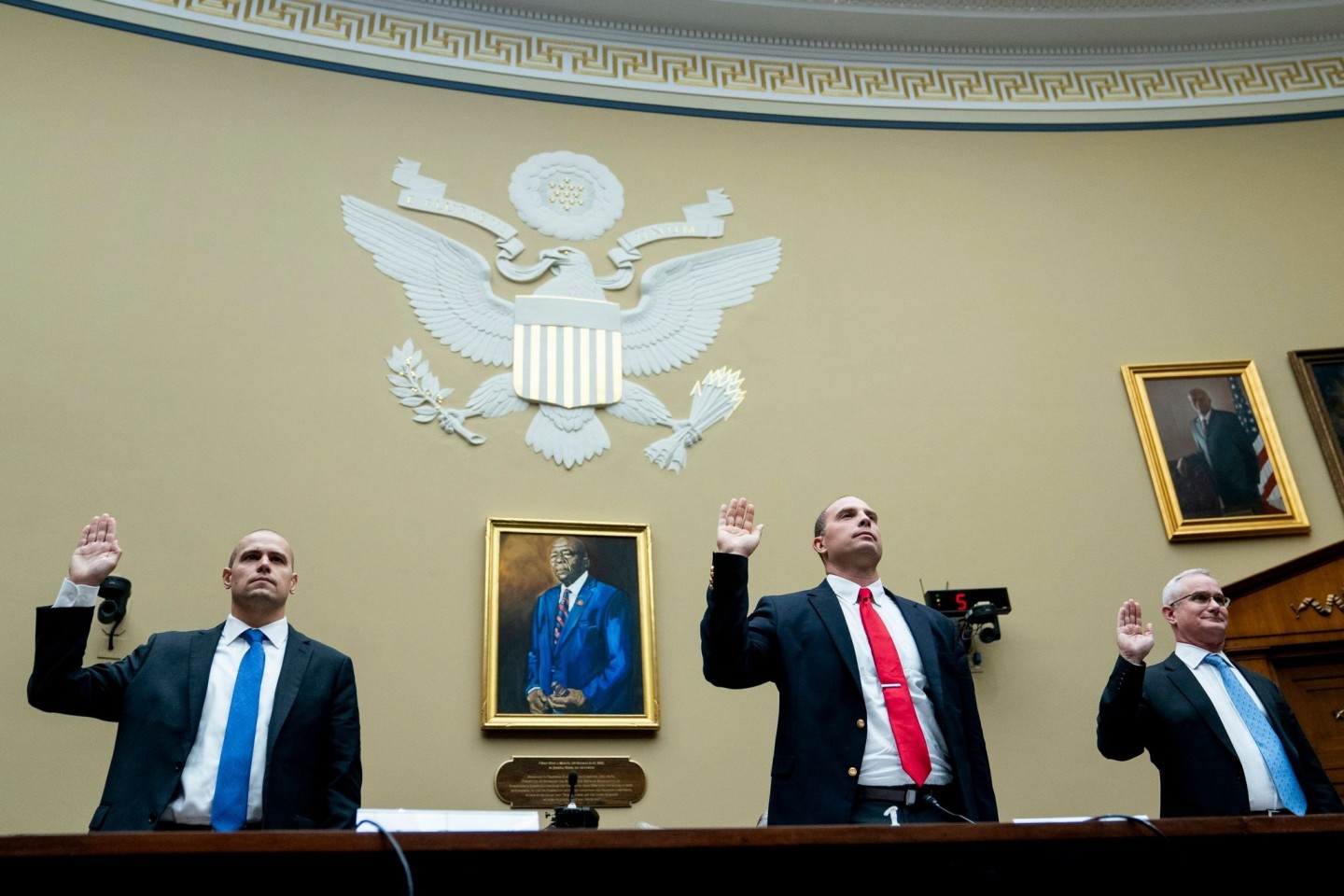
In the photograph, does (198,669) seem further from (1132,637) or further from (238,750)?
(1132,637)

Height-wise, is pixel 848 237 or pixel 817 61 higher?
pixel 817 61

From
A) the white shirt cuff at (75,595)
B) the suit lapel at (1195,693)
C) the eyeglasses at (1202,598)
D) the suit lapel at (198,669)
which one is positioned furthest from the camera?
the eyeglasses at (1202,598)

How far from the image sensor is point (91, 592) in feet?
11.1

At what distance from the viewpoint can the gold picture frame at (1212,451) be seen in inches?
261

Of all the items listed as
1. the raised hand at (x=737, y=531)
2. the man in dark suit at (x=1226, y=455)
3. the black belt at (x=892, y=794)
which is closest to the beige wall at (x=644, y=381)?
the man in dark suit at (x=1226, y=455)

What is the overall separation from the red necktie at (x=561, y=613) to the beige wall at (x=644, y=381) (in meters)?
0.40

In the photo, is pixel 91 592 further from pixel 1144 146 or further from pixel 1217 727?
pixel 1144 146

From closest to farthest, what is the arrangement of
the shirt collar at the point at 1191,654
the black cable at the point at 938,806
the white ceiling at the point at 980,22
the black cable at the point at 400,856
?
the black cable at the point at 400,856, the black cable at the point at 938,806, the shirt collar at the point at 1191,654, the white ceiling at the point at 980,22

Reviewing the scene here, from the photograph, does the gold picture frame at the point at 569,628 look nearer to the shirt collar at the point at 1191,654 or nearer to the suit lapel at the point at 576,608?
the suit lapel at the point at 576,608

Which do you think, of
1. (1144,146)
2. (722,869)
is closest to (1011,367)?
(1144,146)

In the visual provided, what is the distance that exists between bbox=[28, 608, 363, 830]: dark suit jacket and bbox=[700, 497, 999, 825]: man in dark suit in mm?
1146

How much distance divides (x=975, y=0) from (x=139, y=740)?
7.06 meters

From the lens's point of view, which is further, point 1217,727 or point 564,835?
point 1217,727

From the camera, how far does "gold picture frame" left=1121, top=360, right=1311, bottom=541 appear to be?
6637 millimetres
